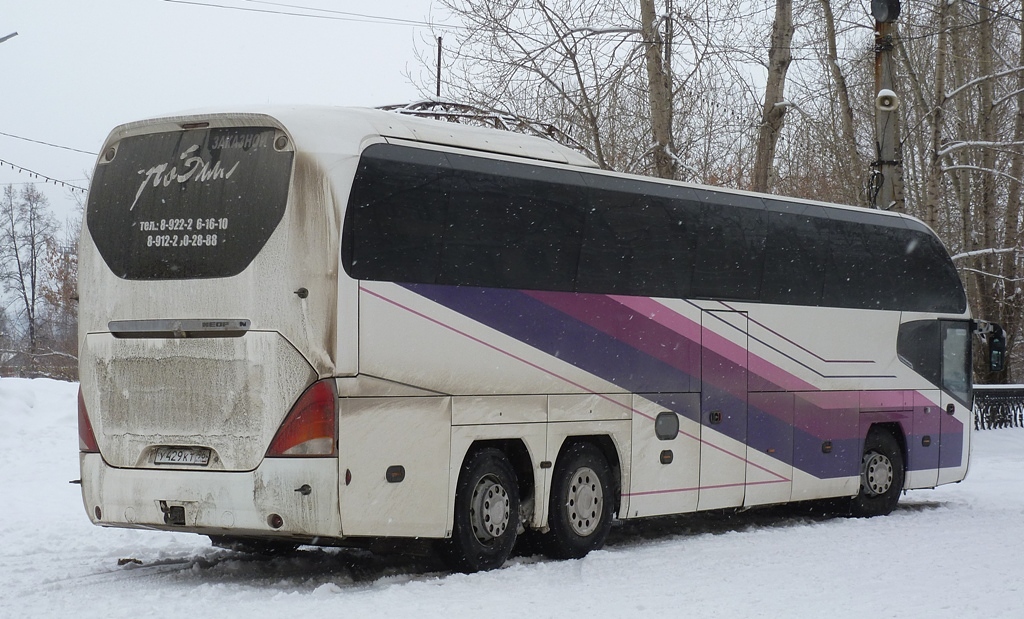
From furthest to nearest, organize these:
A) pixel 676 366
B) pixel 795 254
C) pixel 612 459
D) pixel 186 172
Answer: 1. pixel 795 254
2. pixel 676 366
3. pixel 612 459
4. pixel 186 172

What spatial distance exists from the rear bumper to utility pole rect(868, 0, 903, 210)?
41.9ft

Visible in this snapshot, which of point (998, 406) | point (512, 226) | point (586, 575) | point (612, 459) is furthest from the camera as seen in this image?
point (998, 406)

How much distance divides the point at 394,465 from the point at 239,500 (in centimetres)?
115

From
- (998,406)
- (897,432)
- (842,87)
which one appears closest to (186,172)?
(897,432)

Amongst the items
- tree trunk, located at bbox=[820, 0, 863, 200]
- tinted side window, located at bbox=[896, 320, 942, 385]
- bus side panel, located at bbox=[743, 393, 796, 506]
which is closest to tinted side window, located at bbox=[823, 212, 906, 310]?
tinted side window, located at bbox=[896, 320, 942, 385]

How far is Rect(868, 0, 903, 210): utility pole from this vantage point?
64.3ft

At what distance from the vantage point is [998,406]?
92.5ft

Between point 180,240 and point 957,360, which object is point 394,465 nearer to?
point 180,240

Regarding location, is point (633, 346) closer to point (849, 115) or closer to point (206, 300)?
point (206, 300)

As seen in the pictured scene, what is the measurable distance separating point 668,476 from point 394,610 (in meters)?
4.84

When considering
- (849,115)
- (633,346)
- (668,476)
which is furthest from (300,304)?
(849,115)

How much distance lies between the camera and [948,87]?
1448 inches

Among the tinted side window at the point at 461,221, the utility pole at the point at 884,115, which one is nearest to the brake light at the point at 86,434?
the tinted side window at the point at 461,221

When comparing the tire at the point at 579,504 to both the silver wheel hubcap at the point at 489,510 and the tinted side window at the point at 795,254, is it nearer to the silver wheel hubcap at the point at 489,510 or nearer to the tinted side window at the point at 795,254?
the silver wheel hubcap at the point at 489,510
